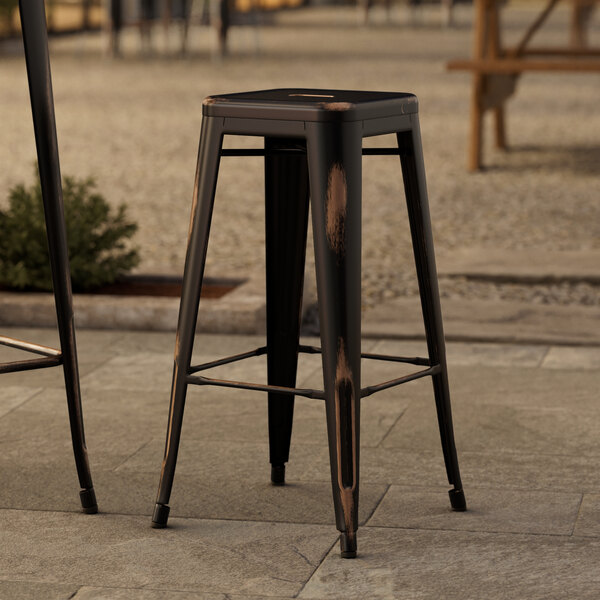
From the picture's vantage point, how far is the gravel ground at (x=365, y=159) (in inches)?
242

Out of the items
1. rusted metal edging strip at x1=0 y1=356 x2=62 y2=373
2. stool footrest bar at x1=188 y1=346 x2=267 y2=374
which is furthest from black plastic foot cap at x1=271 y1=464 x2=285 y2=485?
rusted metal edging strip at x1=0 y1=356 x2=62 y2=373

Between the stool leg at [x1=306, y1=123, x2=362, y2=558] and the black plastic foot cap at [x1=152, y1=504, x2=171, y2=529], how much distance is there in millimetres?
369

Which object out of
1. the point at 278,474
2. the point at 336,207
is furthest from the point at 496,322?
the point at 336,207

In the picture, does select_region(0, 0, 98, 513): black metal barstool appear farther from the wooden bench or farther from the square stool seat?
the wooden bench

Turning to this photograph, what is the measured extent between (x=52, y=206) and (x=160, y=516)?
65 cm

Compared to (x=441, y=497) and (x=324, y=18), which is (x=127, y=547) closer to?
(x=441, y=497)

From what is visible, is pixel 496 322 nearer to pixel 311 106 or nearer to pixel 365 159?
pixel 311 106

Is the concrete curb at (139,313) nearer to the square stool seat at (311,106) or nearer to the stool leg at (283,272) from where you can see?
the stool leg at (283,272)

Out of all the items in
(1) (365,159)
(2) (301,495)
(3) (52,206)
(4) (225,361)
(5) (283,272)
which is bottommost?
(1) (365,159)

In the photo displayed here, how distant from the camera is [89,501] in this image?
2879 mm

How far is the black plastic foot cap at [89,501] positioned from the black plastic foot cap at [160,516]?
166 mm

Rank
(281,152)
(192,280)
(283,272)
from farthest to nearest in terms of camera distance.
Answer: (283,272) < (281,152) < (192,280)

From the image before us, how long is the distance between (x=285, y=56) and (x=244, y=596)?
48.1 feet

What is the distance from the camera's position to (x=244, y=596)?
8.00ft
